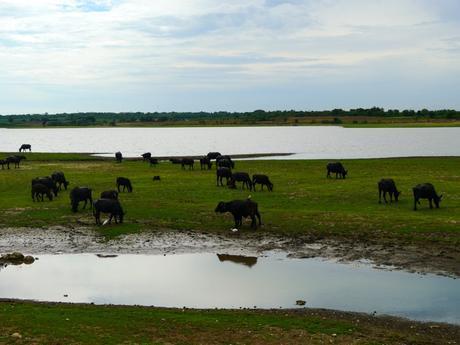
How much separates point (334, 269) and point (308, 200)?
12.5 m

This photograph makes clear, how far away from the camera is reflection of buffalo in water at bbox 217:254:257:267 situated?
21.1 meters

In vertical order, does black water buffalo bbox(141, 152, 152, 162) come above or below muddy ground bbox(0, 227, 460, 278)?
above

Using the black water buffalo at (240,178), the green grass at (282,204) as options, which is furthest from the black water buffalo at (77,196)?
the black water buffalo at (240,178)

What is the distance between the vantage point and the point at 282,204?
3152cm

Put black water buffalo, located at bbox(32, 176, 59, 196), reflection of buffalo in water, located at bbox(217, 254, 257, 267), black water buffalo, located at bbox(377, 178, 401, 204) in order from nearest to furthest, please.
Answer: reflection of buffalo in water, located at bbox(217, 254, 257, 267) → black water buffalo, located at bbox(377, 178, 401, 204) → black water buffalo, located at bbox(32, 176, 59, 196)

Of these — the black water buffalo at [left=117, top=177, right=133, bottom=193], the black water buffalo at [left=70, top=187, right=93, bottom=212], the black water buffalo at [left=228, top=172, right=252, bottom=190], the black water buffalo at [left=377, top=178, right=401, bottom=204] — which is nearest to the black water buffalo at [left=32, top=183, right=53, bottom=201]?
the black water buffalo at [left=70, top=187, right=93, bottom=212]

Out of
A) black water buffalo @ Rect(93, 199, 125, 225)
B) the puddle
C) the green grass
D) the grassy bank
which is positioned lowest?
the puddle

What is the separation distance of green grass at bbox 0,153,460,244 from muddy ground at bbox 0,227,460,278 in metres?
1.04

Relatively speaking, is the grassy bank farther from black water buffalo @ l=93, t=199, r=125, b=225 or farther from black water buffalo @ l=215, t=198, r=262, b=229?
Answer: black water buffalo @ l=93, t=199, r=125, b=225

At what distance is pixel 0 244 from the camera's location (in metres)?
24.5

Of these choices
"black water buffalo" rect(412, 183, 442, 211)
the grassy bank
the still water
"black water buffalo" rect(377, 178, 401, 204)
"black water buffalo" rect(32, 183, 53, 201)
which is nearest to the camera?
the grassy bank

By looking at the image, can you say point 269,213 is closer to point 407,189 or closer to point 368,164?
point 407,189

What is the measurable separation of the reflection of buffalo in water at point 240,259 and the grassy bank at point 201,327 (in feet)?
18.6

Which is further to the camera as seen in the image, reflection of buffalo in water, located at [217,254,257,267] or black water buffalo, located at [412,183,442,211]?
black water buffalo, located at [412,183,442,211]
